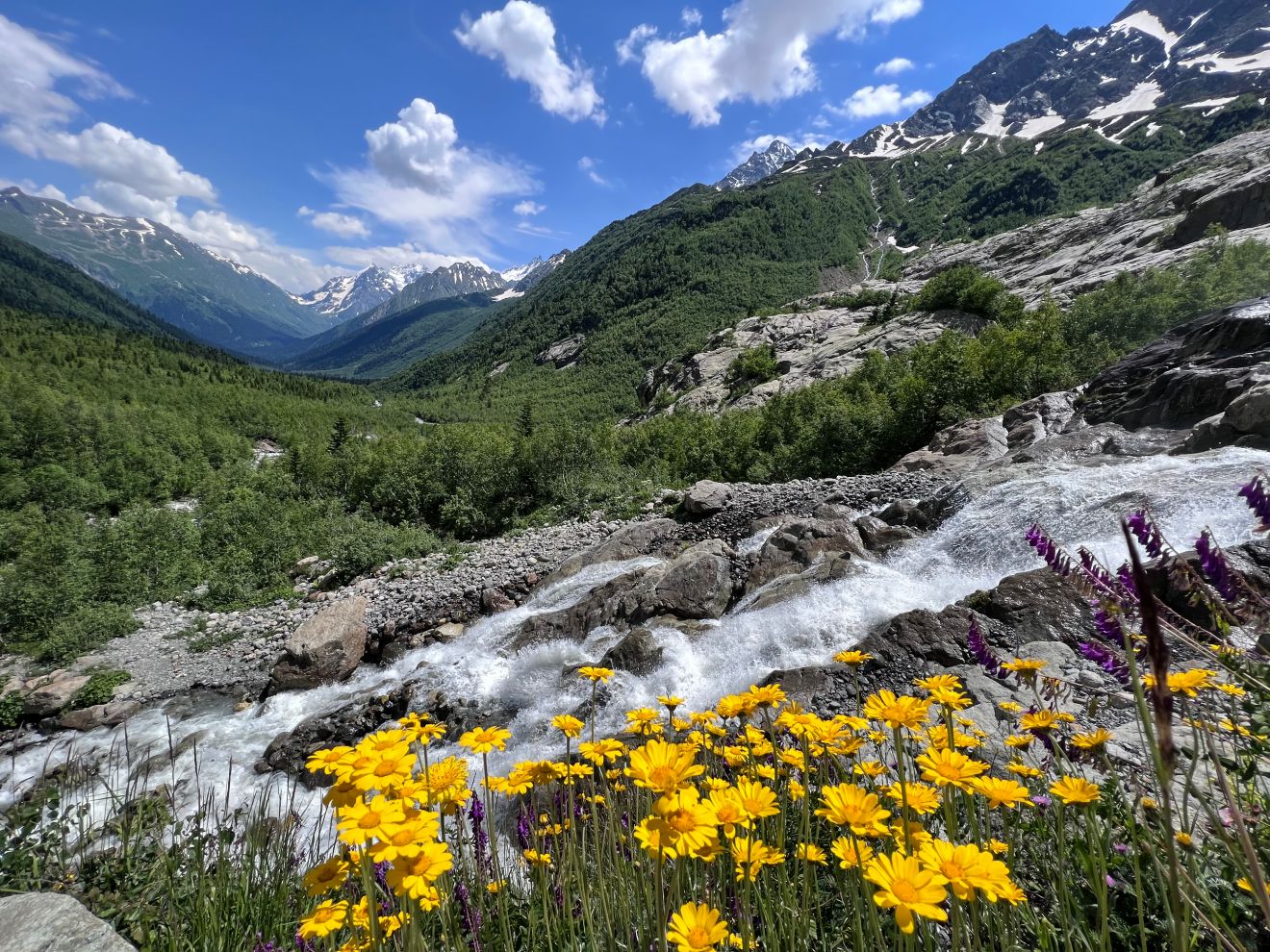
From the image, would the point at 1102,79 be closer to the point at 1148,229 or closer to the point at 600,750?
the point at 1148,229

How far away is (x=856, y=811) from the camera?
1.67 metres

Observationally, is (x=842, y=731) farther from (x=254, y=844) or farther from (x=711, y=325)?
(x=711, y=325)

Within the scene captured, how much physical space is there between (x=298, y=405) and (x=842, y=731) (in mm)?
71107

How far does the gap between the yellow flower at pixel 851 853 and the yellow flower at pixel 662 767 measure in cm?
44

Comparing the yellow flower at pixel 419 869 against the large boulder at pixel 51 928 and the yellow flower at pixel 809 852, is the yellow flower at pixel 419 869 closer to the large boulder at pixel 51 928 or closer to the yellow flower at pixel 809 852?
the yellow flower at pixel 809 852

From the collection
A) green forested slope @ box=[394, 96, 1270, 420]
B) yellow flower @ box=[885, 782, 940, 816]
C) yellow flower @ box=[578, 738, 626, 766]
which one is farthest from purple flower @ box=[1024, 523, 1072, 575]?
green forested slope @ box=[394, 96, 1270, 420]

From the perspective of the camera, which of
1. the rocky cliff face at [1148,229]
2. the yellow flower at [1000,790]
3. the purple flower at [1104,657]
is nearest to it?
the yellow flower at [1000,790]

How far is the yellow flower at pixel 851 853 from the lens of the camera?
1489 mm

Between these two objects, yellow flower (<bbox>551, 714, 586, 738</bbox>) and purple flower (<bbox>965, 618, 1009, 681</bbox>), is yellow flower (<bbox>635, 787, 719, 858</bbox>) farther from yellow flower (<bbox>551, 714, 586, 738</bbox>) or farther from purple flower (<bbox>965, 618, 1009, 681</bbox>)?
purple flower (<bbox>965, 618, 1009, 681</bbox>)

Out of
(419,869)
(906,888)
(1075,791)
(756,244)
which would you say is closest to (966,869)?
(906,888)

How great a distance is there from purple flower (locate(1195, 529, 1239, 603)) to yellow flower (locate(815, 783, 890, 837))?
150 centimetres

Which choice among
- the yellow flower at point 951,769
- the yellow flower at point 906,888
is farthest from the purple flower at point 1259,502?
the yellow flower at point 906,888

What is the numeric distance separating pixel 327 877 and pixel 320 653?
38.6 feet

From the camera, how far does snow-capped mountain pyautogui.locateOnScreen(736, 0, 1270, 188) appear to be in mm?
122250
